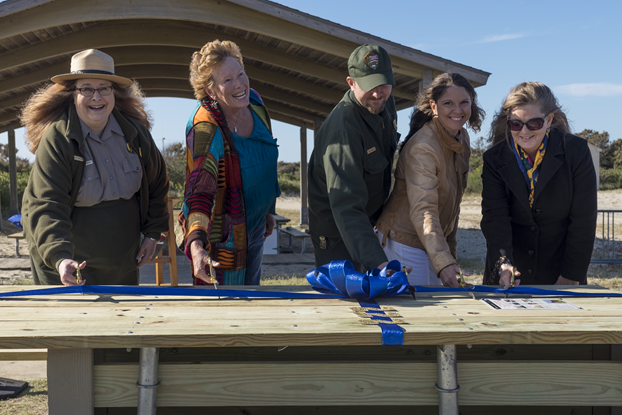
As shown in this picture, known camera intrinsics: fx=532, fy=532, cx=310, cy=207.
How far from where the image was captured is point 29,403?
3.41 metres

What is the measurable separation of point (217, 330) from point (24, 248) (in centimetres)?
1042

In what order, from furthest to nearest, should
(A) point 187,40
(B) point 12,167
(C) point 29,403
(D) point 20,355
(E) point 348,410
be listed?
1. (B) point 12,167
2. (A) point 187,40
3. (C) point 29,403
4. (D) point 20,355
5. (E) point 348,410

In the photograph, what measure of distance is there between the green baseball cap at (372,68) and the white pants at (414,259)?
2.69 feet

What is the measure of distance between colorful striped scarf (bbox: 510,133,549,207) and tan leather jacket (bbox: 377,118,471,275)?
0.25 meters

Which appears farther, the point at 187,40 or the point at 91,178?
the point at 187,40

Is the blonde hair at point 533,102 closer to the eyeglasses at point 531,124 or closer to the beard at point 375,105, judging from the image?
the eyeglasses at point 531,124

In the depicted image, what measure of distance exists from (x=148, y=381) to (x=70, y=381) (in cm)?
26

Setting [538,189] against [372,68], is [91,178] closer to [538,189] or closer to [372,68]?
[372,68]

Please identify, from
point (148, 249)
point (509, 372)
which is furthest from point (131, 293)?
point (509, 372)

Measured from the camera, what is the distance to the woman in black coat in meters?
2.59

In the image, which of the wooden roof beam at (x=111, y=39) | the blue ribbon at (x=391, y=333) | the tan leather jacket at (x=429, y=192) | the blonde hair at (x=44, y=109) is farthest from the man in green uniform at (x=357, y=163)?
the wooden roof beam at (x=111, y=39)

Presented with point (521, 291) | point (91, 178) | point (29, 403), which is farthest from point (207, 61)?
point (29, 403)

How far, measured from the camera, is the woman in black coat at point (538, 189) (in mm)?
2594

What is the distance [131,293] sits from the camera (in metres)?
2.27
